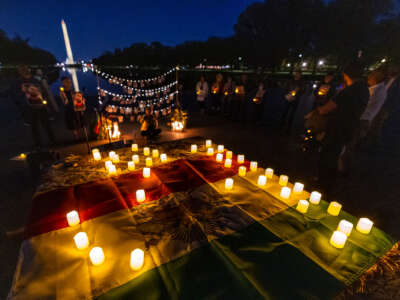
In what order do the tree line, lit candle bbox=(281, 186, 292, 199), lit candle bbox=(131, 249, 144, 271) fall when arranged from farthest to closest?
1. the tree line
2. lit candle bbox=(281, 186, 292, 199)
3. lit candle bbox=(131, 249, 144, 271)

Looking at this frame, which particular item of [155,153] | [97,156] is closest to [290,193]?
[155,153]

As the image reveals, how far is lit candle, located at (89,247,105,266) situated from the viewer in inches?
63.6

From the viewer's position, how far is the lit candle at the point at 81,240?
175 cm

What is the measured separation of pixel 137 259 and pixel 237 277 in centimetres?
82

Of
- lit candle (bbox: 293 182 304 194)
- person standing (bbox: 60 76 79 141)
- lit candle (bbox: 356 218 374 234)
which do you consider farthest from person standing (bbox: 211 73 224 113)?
lit candle (bbox: 356 218 374 234)

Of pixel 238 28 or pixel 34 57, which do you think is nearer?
pixel 34 57

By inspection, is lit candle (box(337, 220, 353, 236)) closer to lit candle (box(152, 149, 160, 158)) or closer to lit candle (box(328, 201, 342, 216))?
lit candle (box(328, 201, 342, 216))

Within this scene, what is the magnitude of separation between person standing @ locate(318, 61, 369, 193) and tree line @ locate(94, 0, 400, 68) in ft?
52.6

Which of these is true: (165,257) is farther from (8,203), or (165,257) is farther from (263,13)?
(263,13)

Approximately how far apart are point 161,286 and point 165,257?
0.26 metres

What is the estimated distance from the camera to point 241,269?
1.65m

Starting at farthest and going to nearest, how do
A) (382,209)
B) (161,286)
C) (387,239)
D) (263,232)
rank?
(382,209) < (263,232) < (387,239) < (161,286)

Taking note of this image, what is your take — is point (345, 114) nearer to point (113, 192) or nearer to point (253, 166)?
point (253, 166)

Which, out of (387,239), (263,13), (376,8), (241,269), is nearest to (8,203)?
(241,269)
